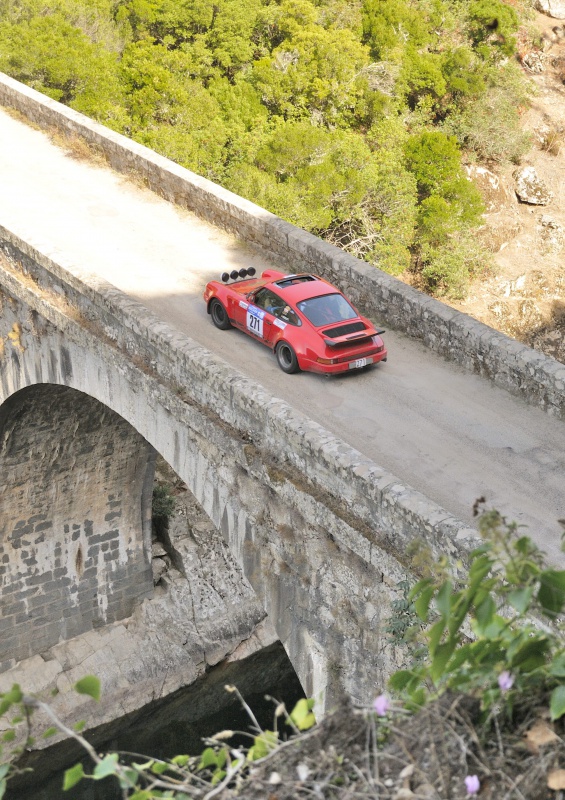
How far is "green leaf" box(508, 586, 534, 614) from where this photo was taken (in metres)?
3.44

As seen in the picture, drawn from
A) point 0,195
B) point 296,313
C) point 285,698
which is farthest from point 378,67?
point 296,313

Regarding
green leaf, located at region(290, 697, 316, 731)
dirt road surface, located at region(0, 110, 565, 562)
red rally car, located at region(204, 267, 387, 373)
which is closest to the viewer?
green leaf, located at region(290, 697, 316, 731)

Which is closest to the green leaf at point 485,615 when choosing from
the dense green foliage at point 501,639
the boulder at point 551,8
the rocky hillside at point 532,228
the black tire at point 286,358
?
the dense green foliage at point 501,639

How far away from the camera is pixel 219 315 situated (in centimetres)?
1273

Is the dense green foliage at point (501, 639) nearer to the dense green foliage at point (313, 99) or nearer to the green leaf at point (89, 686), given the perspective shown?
the green leaf at point (89, 686)

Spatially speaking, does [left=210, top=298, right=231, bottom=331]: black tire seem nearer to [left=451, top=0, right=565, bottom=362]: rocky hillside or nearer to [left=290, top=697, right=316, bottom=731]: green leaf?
[left=290, top=697, right=316, bottom=731]: green leaf

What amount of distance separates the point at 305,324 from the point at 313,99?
21879mm

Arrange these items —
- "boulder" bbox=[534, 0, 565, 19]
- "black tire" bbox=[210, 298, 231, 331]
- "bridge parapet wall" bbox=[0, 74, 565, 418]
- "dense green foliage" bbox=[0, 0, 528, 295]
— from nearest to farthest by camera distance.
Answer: "bridge parapet wall" bbox=[0, 74, 565, 418], "black tire" bbox=[210, 298, 231, 331], "dense green foliage" bbox=[0, 0, 528, 295], "boulder" bbox=[534, 0, 565, 19]

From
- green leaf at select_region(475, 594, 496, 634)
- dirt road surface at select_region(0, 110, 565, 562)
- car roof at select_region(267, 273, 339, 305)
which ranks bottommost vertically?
dirt road surface at select_region(0, 110, 565, 562)

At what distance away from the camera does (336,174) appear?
93.6ft

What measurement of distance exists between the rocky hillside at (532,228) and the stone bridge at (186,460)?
15.9 metres

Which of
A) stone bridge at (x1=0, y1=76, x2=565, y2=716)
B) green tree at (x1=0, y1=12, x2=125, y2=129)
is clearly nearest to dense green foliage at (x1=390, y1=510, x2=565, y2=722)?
stone bridge at (x1=0, y1=76, x2=565, y2=716)

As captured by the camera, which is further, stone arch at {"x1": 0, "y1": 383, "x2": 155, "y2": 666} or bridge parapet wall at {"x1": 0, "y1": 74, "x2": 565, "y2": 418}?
stone arch at {"x1": 0, "y1": 383, "x2": 155, "y2": 666}

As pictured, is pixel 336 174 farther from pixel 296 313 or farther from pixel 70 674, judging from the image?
pixel 296 313
